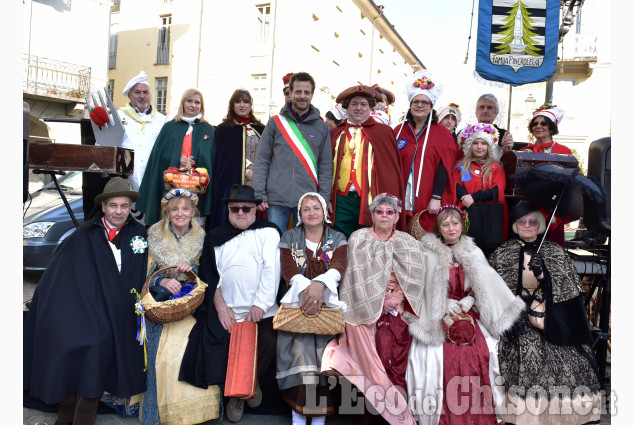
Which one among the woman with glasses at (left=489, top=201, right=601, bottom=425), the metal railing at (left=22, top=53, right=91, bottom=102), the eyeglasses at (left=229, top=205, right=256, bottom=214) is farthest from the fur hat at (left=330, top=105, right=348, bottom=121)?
the metal railing at (left=22, top=53, right=91, bottom=102)

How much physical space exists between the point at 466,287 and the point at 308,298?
1365mm

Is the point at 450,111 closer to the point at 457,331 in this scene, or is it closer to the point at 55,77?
the point at 457,331

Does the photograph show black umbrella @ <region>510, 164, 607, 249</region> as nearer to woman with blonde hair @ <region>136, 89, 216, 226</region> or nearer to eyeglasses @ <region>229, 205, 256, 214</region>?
eyeglasses @ <region>229, 205, 256, 214</region>

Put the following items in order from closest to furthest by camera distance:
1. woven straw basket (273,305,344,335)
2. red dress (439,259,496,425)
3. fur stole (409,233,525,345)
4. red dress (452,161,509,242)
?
red dress (439,259,496,425) < woven straw basket (273,305,344,335) < fur stole (409,233,525,345) < red dress (452,161,509,242)

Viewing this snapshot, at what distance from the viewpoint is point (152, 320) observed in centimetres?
366

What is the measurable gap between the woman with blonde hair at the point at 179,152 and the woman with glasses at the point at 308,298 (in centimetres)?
153

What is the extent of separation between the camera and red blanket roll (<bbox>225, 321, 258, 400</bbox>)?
11.7ft

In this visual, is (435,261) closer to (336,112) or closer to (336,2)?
(336,112)

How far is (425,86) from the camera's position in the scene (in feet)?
16.2

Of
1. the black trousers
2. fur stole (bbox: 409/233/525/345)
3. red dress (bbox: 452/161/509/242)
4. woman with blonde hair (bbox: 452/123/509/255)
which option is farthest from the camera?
red dress (bbox: 452/161/509/242)

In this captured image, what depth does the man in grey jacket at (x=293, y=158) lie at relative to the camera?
4512 mm

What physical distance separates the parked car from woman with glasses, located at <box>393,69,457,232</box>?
432cm

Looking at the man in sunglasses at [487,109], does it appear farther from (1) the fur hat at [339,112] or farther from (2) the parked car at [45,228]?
(2) the parked car at [45,228]

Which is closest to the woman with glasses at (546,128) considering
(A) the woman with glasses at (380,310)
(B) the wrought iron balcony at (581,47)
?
(A) the woman with glasses at (380,310)
